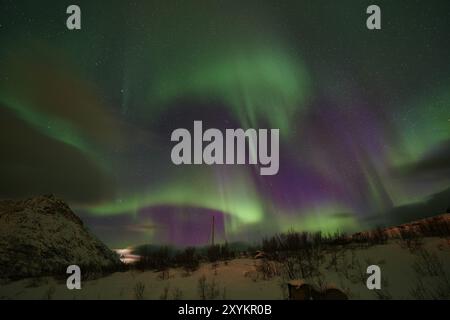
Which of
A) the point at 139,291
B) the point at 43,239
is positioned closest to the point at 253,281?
the point at 139,291

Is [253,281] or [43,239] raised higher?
[43,239]

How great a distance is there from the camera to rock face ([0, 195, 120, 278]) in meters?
23.3

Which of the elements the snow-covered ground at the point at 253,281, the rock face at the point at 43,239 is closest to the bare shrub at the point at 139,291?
the snow-covered ground at the point at 253,281

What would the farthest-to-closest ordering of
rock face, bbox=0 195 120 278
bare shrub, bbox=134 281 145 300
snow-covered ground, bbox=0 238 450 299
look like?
rock face, bbox=0 195 120 278, bare shrub, bbox=134 281 145 300, snow-covered ground, bbox=0 238 450 299

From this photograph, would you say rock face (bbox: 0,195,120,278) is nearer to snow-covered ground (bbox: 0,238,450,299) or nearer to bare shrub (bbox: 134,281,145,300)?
snow-covered ground (bbox: 0,238,450,299)

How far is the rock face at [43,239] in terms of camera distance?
76.4 ft

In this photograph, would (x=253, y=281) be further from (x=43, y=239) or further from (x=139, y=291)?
(x=43, y=239)

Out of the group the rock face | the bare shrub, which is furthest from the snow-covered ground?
the rock face

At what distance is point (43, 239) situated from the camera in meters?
27.6

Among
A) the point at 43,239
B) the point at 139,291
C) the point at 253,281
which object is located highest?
the point at 43,239

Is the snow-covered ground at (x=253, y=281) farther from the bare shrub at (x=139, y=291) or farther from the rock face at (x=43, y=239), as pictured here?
the rock face at (x=43, y=239)
